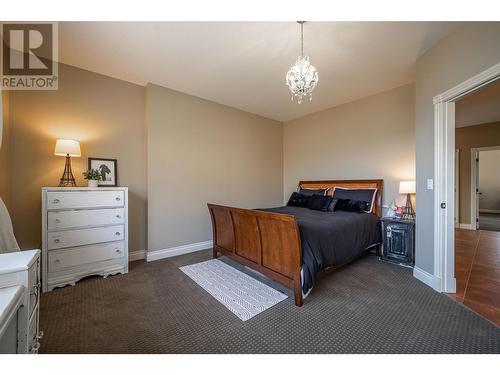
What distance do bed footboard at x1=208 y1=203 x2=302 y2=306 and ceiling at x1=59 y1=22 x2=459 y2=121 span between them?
1831mm

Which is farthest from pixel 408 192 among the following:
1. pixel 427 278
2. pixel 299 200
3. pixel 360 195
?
pixel 299 200

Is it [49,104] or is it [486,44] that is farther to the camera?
[49,104]

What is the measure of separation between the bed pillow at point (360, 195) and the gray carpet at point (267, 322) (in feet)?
4.20

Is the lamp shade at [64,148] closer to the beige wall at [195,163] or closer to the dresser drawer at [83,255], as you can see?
the beige wall at [195,163]

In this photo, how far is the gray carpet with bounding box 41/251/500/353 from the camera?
1474 millimetres

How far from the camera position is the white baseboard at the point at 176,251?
10.5 feet

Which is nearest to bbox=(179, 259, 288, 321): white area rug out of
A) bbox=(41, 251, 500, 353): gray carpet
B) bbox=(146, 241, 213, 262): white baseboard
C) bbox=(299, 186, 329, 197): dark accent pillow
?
bbox=(41, 251, 500, 353): gray carpet

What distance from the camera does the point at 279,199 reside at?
16.9 ft

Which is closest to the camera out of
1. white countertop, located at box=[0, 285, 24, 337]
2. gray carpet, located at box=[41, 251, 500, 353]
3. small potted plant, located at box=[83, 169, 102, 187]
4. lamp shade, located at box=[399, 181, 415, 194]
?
white countertop, located at box=[0, 285, 24, 337]

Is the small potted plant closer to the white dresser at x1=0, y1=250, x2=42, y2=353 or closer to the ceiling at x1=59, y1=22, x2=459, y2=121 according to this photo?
the ceiling at x1=59, y1=22, x2=459, y2=121

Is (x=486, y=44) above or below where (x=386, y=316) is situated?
above

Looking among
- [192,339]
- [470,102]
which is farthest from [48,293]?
[470,102]
